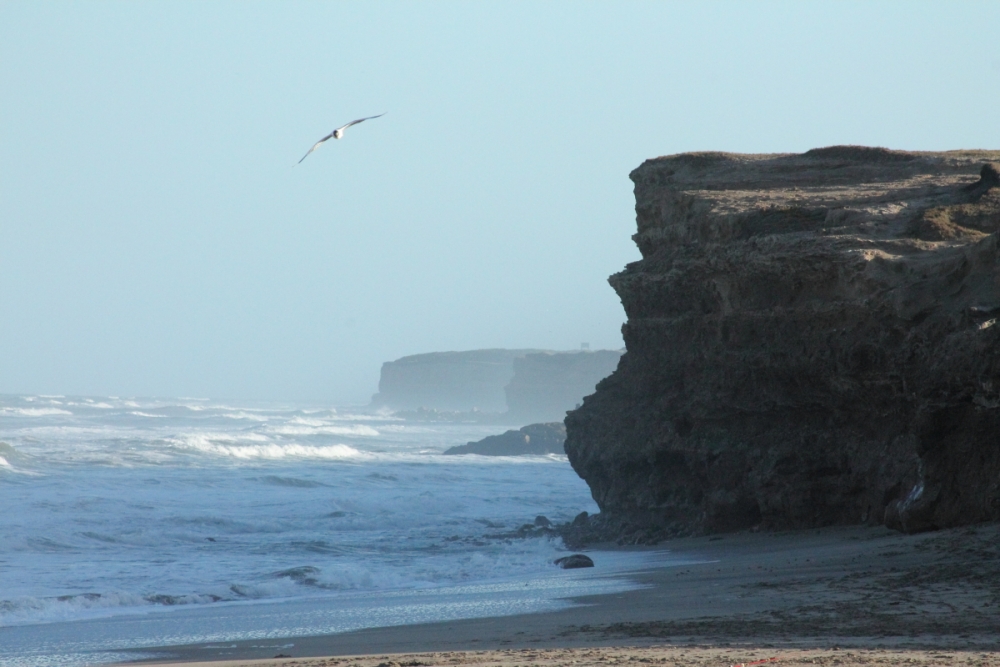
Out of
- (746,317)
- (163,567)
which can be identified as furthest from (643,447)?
(163,567)

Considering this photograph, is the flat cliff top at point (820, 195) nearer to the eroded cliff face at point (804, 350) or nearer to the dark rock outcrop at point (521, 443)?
the eroded cliff face at point (804, 350)

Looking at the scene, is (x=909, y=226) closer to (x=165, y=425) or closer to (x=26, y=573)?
(x=26, y=573)

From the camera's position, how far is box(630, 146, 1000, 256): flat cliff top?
1566cm

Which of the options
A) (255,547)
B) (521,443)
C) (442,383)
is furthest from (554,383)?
(255,547)

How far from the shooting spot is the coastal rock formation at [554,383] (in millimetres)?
94500

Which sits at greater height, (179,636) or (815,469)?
(815,469)

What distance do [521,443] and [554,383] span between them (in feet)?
174

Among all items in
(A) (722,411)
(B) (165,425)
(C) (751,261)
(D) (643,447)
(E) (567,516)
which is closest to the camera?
(C) (751,261)

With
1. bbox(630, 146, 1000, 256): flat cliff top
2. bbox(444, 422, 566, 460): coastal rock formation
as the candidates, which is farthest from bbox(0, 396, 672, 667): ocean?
bbox(444, 422, 566, 460): coastal rock formation

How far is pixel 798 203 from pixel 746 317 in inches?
91.5

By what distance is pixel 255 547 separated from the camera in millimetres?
18031

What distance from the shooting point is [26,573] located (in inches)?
590

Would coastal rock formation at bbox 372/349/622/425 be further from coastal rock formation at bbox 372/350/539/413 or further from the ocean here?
the ocean

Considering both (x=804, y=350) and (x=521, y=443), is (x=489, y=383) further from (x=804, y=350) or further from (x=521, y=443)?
(x=804, y=350)
